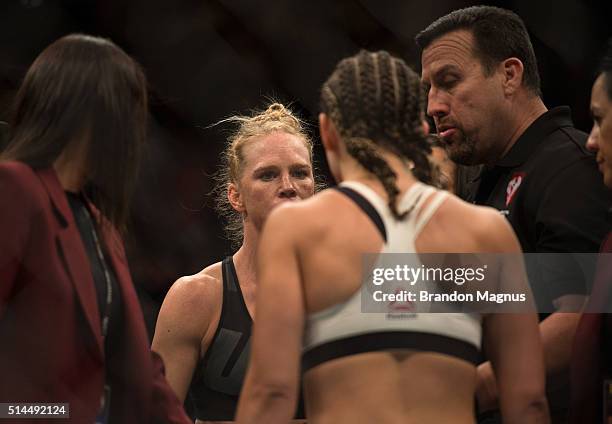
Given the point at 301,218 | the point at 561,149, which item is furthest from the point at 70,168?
the point at 561,149

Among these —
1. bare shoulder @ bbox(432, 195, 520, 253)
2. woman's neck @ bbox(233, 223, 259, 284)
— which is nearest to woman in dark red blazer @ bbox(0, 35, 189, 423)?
bare shoulder @ bbox(432, 195, 520, 253)

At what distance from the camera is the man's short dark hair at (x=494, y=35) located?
174 cm

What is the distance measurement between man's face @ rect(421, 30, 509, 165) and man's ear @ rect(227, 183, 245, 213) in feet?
1.36

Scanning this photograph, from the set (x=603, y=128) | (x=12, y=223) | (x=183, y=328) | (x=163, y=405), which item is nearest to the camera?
(x=12, y=223)

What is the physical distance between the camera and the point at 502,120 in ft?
5.72

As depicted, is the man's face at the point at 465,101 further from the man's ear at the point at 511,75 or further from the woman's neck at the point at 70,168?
the woman's neck at the point at 70,168

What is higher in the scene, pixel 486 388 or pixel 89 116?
pixel 89 116

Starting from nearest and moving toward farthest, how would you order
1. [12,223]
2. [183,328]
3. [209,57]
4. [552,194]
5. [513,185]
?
[12,223] < [552,194] < [513,185] < [183,328] < [209,57]

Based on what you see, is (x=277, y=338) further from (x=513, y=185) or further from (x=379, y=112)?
(x=513, y=185)

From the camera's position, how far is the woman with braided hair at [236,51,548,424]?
1.08m

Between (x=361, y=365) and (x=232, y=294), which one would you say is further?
(x=232, y=294)

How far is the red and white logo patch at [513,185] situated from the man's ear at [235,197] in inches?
20.8

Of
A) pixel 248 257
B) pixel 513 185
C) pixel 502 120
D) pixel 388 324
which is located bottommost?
pixel 388 324

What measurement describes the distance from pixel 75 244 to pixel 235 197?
2.69 feet
